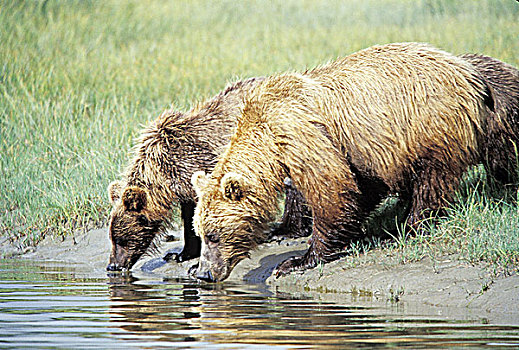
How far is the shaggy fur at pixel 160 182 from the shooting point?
903 centimetres

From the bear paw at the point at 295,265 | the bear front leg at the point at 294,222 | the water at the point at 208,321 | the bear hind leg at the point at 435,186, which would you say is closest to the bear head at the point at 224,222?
the water at the point at 208,321

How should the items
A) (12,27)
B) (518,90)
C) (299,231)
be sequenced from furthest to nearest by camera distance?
(12,27), (299,231), (518,90)

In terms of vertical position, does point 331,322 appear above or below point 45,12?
below

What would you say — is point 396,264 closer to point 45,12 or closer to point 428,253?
point 428,253

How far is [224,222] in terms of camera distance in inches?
308

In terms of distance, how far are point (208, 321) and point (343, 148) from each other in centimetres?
267

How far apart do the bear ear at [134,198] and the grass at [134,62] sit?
1565 millimetres

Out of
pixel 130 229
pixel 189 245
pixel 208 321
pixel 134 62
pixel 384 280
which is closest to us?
pixel 208 321

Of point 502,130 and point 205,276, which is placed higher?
point 502,130

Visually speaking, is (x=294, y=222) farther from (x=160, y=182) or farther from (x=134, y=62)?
(x=134, y=62)

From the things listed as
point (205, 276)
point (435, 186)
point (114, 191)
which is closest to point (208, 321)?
point (205, 276)

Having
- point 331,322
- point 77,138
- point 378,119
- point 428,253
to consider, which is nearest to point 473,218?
point 428,253

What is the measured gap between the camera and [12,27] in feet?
67.6

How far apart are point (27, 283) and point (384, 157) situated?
11.0 ft
